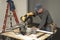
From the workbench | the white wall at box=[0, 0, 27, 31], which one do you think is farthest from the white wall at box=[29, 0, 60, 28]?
the workbench

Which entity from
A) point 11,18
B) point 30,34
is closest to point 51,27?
point 30,34

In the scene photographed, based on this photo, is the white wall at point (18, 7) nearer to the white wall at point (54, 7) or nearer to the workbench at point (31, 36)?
the white wall at point (54, 7)

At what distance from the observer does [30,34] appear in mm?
2301

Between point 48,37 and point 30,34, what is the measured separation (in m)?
0.34

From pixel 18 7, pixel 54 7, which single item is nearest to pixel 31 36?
pixel 18 7

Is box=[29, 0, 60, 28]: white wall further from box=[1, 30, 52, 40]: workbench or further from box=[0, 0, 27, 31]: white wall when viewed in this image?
box=[1, 30, 52, 40]: workbench

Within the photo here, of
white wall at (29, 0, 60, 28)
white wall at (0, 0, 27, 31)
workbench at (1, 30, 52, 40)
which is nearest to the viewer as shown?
workbench at (1, 30, 52, 40)

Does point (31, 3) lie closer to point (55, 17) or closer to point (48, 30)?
point (55, 17)

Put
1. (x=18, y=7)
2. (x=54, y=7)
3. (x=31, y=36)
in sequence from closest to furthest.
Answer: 1. (x=31, y=36)
2. (x=18, y=7)
3. (x=54, y=7)

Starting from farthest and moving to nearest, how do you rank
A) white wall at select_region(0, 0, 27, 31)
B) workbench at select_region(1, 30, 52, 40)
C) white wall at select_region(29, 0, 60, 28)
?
white wall at select_region(29, 0, 60, 28), white wall at select_region(0, 0, 27, 31), workbench at select_region(1, 30, 52, 40)

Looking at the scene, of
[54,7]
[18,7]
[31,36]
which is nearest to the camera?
[31,36]

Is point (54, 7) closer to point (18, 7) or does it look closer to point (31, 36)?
point (18, 7)

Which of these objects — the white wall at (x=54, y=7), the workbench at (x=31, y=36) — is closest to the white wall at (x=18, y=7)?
the white wall at (x=54, y=7)

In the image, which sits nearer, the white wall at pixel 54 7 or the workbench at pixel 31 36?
the workbench at pixel 31 36
